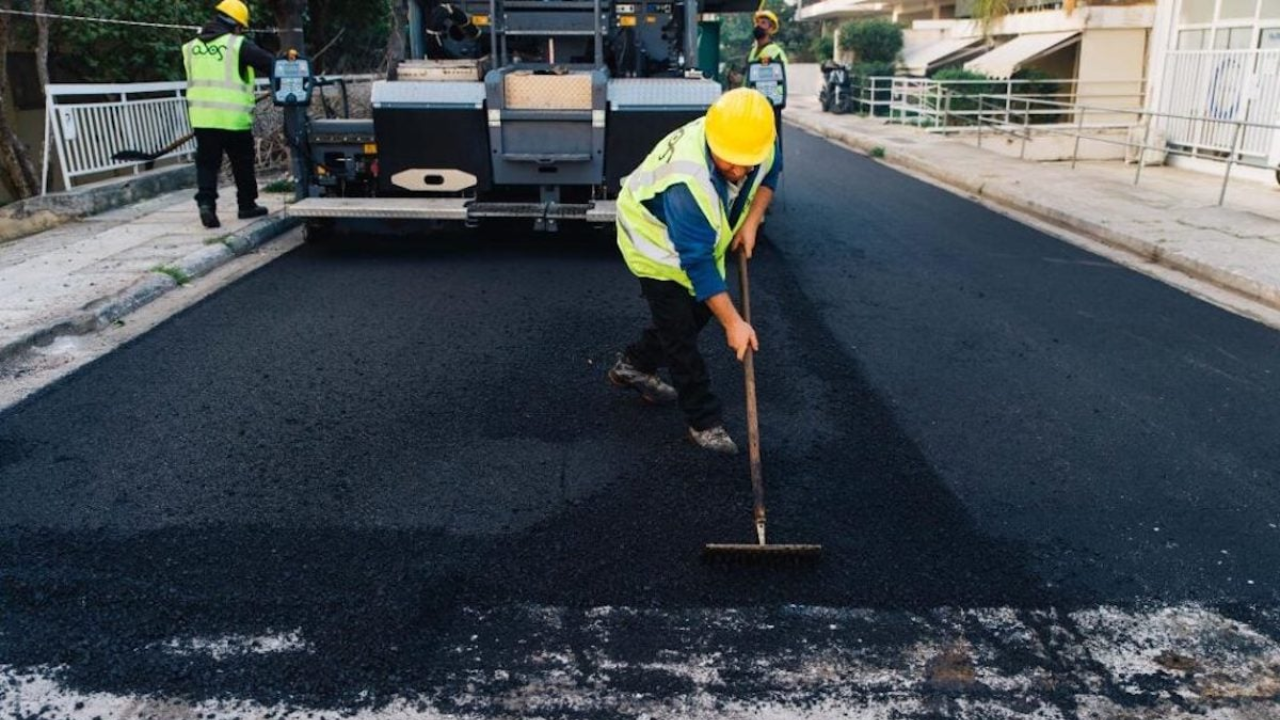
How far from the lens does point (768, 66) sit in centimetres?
930

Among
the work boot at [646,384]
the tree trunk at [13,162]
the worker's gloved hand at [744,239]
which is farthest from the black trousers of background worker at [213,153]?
the worker's gloved hand at [744,239]

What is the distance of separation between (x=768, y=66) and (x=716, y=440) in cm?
565

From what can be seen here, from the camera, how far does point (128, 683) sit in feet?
9.61

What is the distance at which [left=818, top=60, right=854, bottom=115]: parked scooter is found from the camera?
2791cm

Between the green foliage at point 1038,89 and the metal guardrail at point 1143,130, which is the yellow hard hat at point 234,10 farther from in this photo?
the green foliage at point 1038,89

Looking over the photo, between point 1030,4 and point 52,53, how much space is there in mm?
19894

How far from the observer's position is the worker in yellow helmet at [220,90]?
8281 mm

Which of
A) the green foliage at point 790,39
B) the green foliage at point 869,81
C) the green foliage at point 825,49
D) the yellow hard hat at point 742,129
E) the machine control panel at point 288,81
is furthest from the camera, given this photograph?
the green foliage at point 790,39

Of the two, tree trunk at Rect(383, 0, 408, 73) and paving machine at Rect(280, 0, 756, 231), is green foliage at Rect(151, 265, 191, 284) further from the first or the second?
tree trunk at Rect(383, 0, 408, 73)

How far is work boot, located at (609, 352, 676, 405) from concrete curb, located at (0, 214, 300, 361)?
3.31 meters

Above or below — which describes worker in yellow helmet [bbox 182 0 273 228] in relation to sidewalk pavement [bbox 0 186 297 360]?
above

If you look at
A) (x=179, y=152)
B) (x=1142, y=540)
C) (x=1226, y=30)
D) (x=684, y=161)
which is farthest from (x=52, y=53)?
(x=1226, y=30)

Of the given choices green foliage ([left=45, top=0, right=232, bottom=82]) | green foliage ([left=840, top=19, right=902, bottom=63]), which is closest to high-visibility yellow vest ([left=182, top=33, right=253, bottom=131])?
green foliage ([left=45, top=0, right=232, bottom=82])

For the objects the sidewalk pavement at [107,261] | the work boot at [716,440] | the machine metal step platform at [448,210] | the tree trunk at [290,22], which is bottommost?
the work boot at [716,440]
